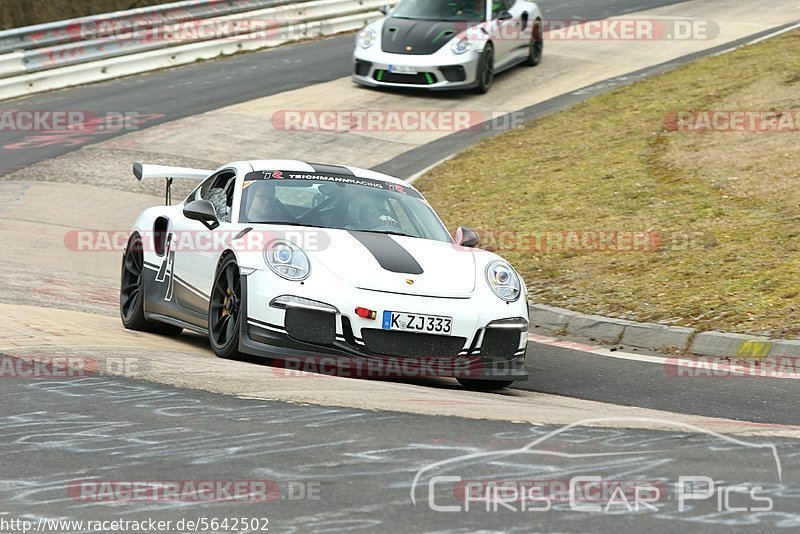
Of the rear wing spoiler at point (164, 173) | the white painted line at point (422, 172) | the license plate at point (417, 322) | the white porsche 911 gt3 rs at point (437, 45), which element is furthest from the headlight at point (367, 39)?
the license plate at point (417, 322)

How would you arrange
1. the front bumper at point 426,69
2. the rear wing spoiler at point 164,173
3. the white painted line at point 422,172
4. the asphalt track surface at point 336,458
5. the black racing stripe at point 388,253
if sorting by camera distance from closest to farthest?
the asphalt track surface at point 336,458, the black racing stripe at point 388,253, the rear wing spoiler at point 164,173, the white painted line at point 422,172, the front bumper at point 426,69

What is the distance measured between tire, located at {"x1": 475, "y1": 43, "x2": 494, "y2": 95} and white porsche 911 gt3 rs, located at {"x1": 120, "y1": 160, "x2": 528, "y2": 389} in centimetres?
1183

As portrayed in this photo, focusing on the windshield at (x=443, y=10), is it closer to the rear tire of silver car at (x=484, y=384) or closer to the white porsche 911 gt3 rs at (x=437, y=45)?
the white porsche 911 gt3 rs at (x=437, y=45)

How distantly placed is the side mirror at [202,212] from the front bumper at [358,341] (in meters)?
1.06

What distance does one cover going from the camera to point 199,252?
363 inches

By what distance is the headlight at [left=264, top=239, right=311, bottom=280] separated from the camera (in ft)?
26.6

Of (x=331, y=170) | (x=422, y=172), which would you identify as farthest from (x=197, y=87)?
(x=331, y=170)

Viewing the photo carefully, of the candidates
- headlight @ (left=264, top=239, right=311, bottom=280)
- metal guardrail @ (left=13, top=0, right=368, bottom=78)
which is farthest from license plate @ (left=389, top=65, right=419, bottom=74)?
headlight @ (left=264, top=239, right=311, bottom=280)

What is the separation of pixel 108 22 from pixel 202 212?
48.2ft

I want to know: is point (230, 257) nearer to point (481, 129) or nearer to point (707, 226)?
point (707, 226)

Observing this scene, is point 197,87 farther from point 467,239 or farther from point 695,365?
point 695,365

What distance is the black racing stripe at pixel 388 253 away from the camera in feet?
27.0

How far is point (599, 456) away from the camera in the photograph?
19.0ft

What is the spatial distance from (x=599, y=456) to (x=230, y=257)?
353cm
